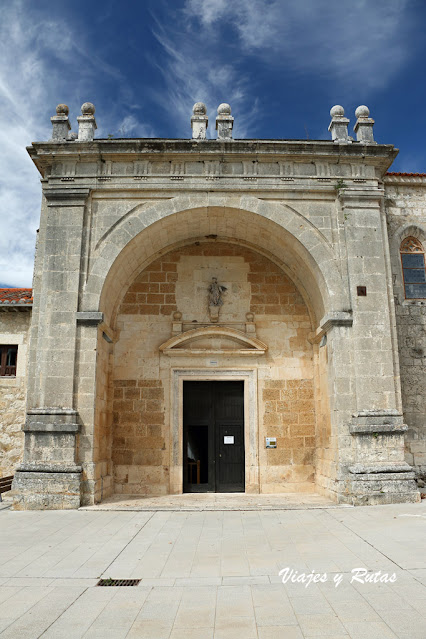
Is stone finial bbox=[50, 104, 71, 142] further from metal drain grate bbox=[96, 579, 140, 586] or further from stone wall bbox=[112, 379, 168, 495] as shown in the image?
metal drain grate bbox=[96, 579, 140, 586]

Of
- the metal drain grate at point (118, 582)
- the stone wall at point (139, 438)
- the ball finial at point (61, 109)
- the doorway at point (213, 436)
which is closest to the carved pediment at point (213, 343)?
the doorway at point (213, 436)

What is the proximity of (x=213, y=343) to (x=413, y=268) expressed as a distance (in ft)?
15.2

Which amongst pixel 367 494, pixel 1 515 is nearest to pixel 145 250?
pixel 1 515

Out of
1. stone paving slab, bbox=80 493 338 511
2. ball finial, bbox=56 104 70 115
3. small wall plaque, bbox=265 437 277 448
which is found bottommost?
stone paving slab, bbox=80 493 338 511

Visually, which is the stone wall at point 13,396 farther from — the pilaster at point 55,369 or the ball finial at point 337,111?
the ball finial at point 337,111

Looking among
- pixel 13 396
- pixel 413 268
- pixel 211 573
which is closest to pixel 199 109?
pixel 413 268

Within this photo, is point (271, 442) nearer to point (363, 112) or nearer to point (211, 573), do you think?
point (211, 573)

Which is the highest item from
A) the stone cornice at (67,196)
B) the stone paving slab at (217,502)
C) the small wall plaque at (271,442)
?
the stone cornice at (67,196)

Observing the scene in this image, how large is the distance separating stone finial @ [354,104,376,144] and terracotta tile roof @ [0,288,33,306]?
7758mm

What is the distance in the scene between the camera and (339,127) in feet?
34.1

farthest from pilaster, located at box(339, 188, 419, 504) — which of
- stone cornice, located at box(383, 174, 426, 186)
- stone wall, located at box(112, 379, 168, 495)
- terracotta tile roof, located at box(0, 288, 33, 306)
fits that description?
terracotta tile roof, located at box(0, 288, 33, 306)

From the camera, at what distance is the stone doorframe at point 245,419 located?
1038cm

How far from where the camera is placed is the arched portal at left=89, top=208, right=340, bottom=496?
1034 centimetres

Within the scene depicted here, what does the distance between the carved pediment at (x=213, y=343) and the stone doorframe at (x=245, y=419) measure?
1.31ft
